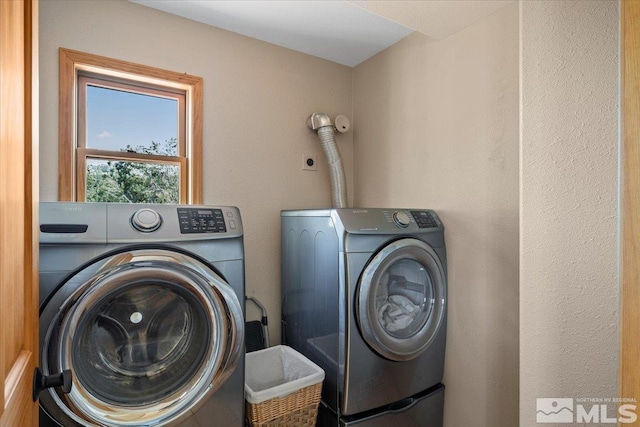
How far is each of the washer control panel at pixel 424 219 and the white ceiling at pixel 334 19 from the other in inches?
40.7

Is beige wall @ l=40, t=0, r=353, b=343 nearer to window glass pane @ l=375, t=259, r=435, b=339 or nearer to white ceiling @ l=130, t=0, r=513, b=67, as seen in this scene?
white ceiling @ l=130, t=0, r=513, b=67

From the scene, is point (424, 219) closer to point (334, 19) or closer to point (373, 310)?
point (373, 310)

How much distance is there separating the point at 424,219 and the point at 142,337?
1.48 metres

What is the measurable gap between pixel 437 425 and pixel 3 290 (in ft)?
6.89

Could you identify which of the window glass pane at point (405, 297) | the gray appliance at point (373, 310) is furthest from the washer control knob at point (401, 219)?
the window glass pane at point (405, 297)

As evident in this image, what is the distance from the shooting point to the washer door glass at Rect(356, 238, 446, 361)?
1582 mm

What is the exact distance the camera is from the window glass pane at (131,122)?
1.82 metres

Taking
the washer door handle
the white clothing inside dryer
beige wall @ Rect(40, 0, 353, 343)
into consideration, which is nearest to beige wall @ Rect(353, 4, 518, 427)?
the white clothing inside dryer

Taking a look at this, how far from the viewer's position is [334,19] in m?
2.01

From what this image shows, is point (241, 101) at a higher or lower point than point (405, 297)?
higher

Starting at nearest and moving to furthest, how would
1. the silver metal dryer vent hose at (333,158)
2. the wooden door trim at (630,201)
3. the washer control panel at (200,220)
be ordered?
the wooden door trim at (630,201) < the washer control panel at (200,220) < the silver metal dryer vent hose at (333,158)

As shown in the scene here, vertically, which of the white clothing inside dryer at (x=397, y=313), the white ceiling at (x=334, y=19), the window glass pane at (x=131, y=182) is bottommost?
the white clothing inside dryer at (x=397, y=313)

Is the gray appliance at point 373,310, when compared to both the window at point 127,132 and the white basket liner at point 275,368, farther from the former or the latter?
the window at point 127,132

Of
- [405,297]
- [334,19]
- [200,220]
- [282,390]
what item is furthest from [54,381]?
[334,19]
